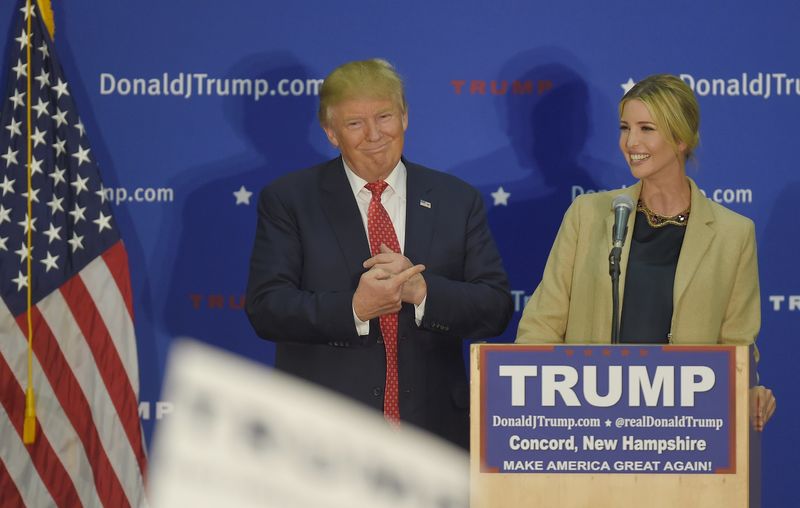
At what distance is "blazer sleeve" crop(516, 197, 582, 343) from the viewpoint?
3.27 metres

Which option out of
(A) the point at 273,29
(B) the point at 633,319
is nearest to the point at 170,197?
(A) the point at 273,29

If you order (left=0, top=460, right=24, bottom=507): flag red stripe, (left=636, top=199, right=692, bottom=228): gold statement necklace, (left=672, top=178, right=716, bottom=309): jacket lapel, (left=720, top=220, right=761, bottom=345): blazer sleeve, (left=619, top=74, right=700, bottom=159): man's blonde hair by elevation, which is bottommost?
(left=0, top=460, right=24, bottom=507): flag red stripe

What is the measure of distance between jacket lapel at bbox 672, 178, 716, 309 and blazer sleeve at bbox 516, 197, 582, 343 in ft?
1.03

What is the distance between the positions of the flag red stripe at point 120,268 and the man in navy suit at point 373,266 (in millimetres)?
1153

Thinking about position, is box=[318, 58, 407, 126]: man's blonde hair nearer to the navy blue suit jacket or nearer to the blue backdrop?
the navy blue suit jacket

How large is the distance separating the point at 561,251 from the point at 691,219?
0.39 meters

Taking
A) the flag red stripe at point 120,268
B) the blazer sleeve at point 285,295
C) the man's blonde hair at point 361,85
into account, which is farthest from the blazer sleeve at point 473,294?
the flag red stripe at point 120,268

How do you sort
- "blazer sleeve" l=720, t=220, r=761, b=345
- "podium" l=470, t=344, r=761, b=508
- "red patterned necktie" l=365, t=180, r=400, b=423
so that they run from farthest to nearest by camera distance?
"blazer sleeve" l=720, t=220, r=761, b=345 < "red patterned necktie" l=365, t=180, r=400, b=423 < "podium" l=470, t=344, r=761, b=508

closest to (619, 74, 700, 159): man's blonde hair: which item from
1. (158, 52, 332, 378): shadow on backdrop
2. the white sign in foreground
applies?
the white sign in foreground

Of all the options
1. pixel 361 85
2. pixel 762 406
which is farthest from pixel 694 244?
pixel 361 85

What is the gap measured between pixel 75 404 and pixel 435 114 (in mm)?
1759

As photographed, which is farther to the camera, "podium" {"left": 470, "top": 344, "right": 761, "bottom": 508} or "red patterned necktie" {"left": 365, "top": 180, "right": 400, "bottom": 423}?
"red patterned necktie" {"left": 365, "top": 180, "right": 400, "bottom": 423}

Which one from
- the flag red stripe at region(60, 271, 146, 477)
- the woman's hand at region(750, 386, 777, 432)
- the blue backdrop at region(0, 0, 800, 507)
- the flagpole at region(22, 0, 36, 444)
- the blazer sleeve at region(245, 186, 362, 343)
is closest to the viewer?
the woman's hand at region(750, 386, 777, 432)

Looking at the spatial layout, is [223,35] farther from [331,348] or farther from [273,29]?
[331,348]
